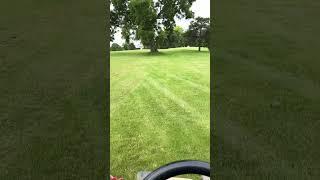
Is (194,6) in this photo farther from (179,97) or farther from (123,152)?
(123,152)

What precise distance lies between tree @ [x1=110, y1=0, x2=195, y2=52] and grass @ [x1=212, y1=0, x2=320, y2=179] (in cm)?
648

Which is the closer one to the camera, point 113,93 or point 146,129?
point 146,129

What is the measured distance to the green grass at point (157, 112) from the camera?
113 inches

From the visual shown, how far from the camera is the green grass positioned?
286cm

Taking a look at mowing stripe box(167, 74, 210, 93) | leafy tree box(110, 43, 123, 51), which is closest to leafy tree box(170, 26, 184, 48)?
leafy tree box(110, 43, 123, 51)

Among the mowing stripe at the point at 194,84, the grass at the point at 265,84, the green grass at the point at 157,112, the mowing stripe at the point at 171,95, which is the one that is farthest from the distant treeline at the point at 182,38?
the grass at the point at 265,84

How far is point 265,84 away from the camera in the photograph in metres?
0.46

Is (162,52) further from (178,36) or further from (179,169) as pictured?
(179,169)

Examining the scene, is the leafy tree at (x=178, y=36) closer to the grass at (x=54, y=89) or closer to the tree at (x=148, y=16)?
the tree at (x=148, y=16)

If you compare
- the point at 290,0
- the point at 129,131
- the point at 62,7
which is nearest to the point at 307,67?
the point at 290,0

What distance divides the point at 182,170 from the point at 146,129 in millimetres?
3001

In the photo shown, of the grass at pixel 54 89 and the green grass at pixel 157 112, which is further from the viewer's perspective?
the green grass at pixel 157 112

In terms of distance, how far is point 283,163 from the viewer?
0.46 meters

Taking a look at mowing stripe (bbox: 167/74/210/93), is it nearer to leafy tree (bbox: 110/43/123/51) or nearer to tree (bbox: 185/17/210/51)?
tree (bbox: 185/17/210/51)
